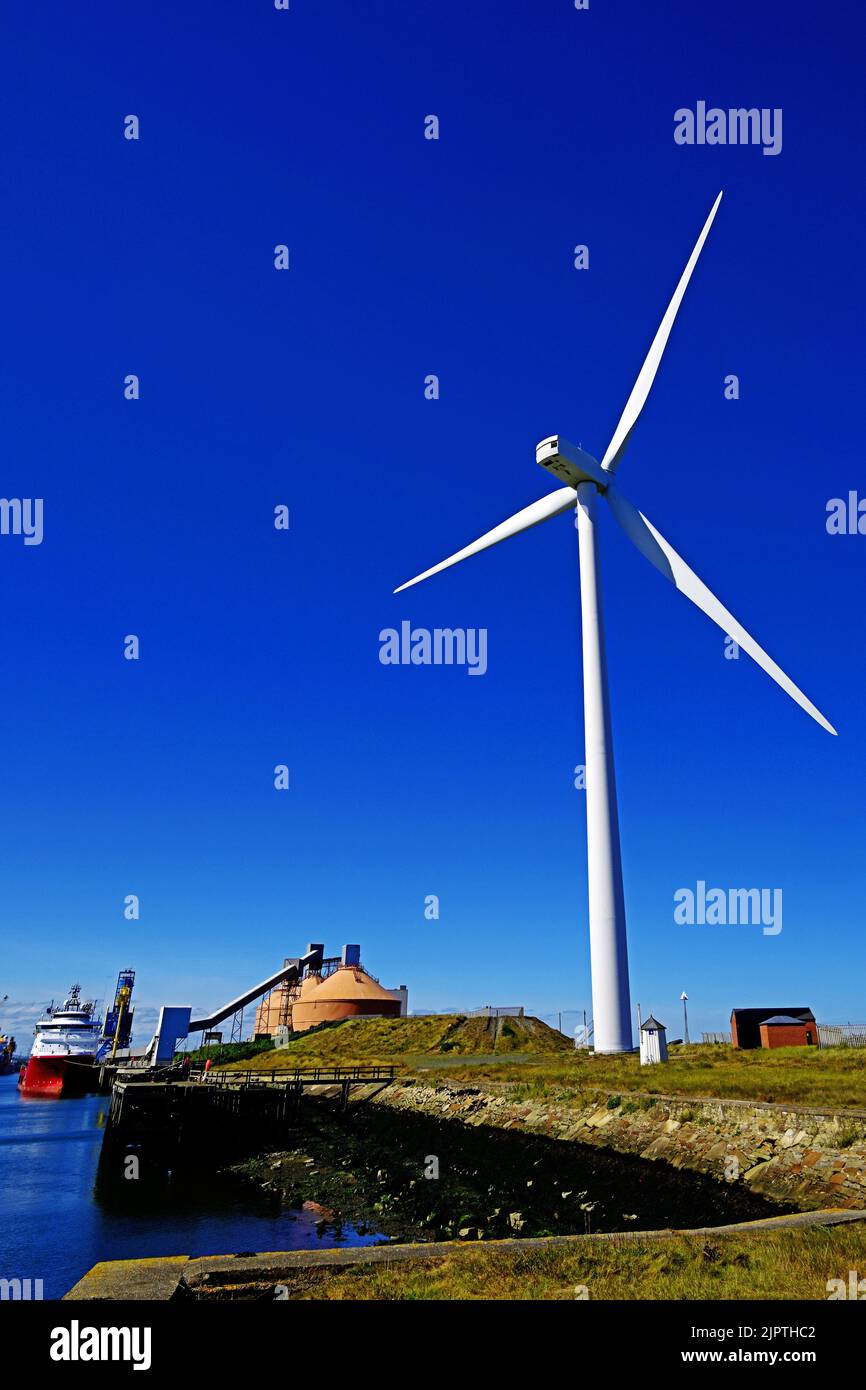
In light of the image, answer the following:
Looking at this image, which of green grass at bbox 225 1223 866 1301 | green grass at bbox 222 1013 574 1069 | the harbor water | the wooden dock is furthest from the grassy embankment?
green grass at bbox 225 1223 866 1301

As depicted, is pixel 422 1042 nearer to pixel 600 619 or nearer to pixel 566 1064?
pixel 566 1064

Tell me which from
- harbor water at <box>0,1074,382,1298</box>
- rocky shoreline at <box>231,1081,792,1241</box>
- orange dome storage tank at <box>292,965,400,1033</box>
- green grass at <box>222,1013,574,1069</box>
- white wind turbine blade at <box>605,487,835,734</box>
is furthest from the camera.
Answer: orange dome storage tank at <box>292,965,400,1033</box>

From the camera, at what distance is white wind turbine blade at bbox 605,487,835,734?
35.4 meters

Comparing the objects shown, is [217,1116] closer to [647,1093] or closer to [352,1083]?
[352,1083]

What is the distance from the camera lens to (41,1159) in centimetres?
5316

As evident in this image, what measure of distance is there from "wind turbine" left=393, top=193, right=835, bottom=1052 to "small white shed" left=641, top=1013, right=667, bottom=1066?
4.40 feet

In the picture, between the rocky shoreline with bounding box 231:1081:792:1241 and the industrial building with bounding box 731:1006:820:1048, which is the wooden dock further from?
the industrial building with bounding box 731:1006:820:1048

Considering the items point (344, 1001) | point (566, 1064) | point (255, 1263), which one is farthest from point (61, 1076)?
point (255, 1263)

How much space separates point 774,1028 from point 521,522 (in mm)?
37205

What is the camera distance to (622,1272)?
11.2 meters
